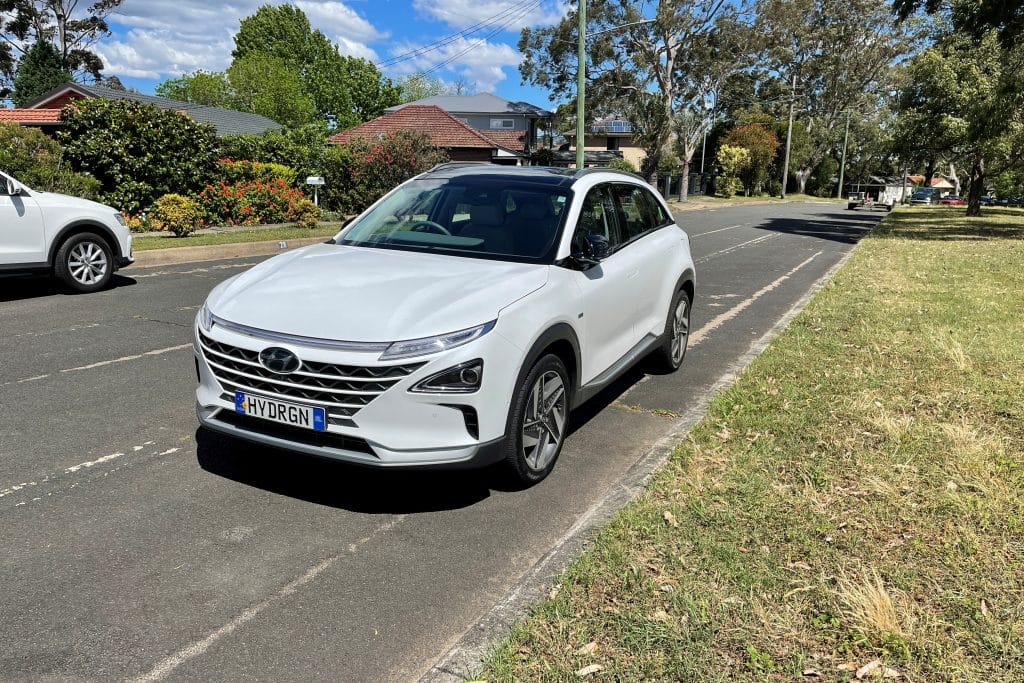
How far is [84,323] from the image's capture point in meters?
8.17

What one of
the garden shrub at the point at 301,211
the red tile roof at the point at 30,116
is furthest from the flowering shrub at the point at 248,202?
the red tile roof at the point at 30,116

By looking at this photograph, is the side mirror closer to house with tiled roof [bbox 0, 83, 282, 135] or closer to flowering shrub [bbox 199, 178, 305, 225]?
flowering shrub [bbox 199, 178, 305, 225]

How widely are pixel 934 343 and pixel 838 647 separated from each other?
18.3 ft

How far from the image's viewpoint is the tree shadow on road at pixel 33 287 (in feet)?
31.3

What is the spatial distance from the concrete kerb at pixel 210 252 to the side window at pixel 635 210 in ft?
23.8

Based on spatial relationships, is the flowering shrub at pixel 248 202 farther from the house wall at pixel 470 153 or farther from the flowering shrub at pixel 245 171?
the house wall at pixel 470 153

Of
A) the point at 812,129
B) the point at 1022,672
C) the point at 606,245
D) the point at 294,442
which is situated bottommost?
the point at 1022,672

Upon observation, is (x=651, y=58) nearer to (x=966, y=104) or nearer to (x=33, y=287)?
(x=966, y=104)

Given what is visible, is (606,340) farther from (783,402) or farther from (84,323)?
(84,323)

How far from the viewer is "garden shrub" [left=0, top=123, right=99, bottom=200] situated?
1472cm

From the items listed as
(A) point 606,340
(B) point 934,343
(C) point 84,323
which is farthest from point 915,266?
(C) point 84,323

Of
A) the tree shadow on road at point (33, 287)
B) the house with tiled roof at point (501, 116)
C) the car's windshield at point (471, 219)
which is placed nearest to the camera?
the car's windshield at point (471, 219)

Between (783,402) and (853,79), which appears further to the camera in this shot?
(853,79)

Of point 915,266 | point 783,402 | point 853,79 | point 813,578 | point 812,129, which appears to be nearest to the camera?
point 813,578
